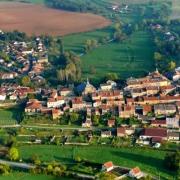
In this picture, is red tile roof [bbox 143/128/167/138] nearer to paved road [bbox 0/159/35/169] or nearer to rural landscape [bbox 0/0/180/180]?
rural landscape [bbox 0/0/180/180]

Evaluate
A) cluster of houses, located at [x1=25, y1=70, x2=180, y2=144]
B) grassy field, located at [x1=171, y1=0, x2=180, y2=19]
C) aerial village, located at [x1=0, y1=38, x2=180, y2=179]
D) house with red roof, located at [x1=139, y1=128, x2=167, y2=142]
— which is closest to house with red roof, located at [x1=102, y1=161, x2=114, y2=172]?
aerial village, located at [x1=0, y1=38, x2=180, y2=179]

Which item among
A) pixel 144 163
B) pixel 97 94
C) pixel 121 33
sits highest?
pixel 121 33

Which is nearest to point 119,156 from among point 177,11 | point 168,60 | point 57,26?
point 168,60

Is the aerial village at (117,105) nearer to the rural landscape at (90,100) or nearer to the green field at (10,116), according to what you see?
the rural landscape at (90,100)

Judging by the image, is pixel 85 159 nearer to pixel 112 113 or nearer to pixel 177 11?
pixel 112 113

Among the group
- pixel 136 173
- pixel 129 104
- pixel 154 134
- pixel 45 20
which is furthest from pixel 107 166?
pixel 45 20

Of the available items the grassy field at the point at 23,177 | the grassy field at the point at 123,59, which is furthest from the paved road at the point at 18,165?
the grassy field at the point at 123,59
